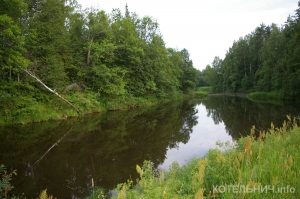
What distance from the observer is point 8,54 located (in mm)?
12367

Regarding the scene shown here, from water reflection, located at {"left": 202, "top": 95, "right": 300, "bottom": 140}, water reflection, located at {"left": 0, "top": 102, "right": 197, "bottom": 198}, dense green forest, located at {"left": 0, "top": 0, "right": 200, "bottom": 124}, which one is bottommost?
water reflection, located at {"left": 0, "top": 102, "right": 197, "bottom": 198}

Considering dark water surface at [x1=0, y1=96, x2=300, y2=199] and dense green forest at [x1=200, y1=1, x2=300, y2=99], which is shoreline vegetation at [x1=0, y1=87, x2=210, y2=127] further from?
dense green forest at [x1=200, y1=1, x2=300, y2=99]

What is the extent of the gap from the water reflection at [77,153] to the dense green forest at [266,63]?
24.6 metres

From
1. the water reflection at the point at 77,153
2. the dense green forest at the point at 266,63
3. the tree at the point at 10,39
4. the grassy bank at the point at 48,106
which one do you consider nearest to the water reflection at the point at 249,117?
the water reflection at the point at 77,153

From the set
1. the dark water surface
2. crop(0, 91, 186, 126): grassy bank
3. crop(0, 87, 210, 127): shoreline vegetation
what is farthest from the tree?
the dark water surface

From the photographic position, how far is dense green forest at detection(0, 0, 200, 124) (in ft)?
42.2

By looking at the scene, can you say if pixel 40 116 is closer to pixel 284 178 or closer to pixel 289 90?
pixel 284 178

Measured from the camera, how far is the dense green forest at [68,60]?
42.2 feet

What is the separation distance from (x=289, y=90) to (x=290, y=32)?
11248mm

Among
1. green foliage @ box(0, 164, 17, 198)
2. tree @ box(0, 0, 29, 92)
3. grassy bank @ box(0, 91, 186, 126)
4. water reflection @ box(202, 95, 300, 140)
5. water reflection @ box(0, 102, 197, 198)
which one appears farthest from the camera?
grassy bank @ box(0, 91, 186, 126)

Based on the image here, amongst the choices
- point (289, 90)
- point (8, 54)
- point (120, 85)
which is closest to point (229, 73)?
point (289, 90)

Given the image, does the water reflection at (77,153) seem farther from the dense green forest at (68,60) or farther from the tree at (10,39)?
the tree at (10,39)

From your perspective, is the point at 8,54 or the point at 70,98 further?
the point at 70,98

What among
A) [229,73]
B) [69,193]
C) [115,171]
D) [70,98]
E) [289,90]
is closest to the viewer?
[69,193]
